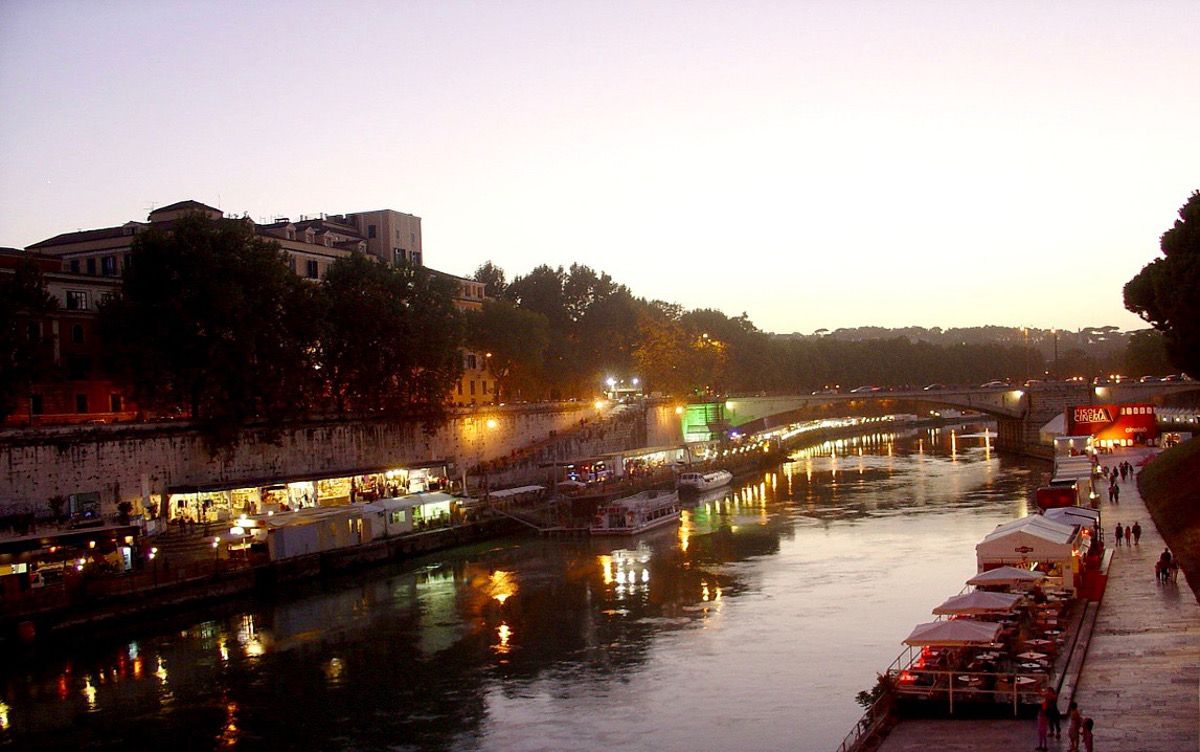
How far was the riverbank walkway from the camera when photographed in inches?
605

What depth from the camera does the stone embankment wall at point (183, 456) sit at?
34.6 metres

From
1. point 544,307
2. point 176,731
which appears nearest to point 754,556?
point 176,731

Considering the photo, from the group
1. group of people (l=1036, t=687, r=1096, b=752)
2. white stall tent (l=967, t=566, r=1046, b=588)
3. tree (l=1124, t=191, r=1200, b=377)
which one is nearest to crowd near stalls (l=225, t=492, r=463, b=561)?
white stall tent (l=967, t=566, r=1046, b=588)

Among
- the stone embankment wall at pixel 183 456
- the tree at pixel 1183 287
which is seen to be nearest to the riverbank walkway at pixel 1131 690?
the tree at pixel 1183 287

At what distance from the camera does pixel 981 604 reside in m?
20.7

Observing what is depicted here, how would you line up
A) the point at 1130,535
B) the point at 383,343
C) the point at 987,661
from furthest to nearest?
the point at 383,343
the point at 1130,535
the point at 987,661

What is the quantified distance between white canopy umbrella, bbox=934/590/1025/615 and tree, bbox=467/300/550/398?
44.2 meters

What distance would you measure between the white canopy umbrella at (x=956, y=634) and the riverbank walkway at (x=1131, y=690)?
1.49m

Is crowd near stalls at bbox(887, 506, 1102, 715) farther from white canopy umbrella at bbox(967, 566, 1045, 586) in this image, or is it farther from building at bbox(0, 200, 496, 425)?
building at bbox(0, 200, 496, 425)

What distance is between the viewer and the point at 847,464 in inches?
3127

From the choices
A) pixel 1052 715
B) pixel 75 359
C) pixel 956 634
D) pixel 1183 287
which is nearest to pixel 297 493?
pixel 75 359

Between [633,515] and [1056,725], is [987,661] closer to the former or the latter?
[1056,725]

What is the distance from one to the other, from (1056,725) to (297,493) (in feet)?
108

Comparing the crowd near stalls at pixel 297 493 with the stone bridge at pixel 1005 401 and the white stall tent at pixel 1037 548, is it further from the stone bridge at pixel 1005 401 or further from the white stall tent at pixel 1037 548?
the stone bridge at pixel 1005 401
